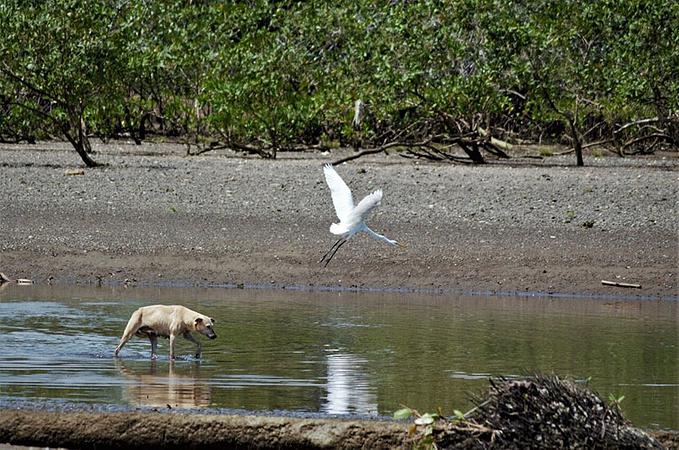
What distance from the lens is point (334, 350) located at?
1205cm

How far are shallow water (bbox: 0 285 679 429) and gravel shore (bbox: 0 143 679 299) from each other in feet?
2.41

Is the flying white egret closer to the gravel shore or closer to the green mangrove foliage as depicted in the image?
the gravel shore

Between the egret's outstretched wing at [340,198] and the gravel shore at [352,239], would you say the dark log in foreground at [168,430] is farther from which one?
the gravel shore at [352,239]

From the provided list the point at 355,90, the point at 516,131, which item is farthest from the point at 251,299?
the point at 516,131

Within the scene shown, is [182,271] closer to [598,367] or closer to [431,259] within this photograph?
[431,259]

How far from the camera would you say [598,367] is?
1143 cm

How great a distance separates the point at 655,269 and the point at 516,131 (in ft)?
41.3

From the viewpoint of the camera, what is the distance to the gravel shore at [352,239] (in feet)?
56.6

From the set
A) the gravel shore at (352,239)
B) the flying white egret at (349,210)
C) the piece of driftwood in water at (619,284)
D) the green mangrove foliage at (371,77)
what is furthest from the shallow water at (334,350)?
the green mangrove foliage at (371,77)

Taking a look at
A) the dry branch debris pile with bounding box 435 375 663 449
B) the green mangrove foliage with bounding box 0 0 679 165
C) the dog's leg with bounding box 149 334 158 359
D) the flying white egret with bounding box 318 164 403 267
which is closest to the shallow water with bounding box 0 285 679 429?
the dog's leg with bounding box 149 334 158 359

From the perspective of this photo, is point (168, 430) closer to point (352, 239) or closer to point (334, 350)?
point (334, 350)

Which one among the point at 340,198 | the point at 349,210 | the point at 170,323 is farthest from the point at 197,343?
the point at 340,198

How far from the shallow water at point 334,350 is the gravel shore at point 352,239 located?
2.41ft

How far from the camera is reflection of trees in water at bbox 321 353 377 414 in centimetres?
925
